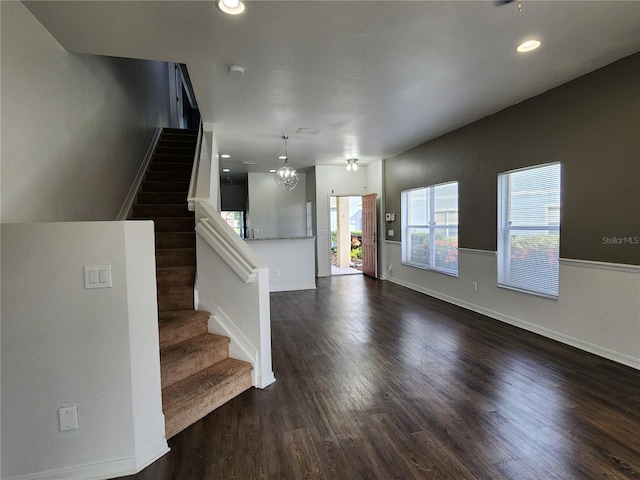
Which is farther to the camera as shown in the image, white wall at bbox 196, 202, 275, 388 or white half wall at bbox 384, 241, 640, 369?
white half wall at bbox 384, 241, 640, 369

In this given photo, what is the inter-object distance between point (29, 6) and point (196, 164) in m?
1.97

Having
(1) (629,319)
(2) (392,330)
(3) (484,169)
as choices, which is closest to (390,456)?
(2) (392,330)

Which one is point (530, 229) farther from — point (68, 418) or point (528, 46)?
point (68, 418)

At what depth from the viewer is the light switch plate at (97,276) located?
1.77 metres

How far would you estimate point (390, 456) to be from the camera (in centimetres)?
194

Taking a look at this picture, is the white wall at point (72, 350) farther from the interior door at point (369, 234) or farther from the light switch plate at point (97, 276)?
the interior door at point (369, 234)

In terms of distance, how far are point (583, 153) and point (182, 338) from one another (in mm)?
4057

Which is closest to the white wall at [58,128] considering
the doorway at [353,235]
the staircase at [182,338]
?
the staircase at [182,338]

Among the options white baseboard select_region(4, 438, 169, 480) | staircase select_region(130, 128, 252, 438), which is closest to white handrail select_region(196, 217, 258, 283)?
staircase select_region(130, 128, 252, 438)

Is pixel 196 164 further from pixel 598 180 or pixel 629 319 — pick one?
pixel 629 319

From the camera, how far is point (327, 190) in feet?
27.2

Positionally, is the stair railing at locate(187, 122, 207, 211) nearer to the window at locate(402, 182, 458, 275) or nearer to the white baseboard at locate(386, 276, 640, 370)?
the window at locate(402, 182, 458, 275)

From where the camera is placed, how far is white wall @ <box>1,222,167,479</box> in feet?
5.61

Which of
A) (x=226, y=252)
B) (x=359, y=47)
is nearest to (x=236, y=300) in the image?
(x=226, y=252)
